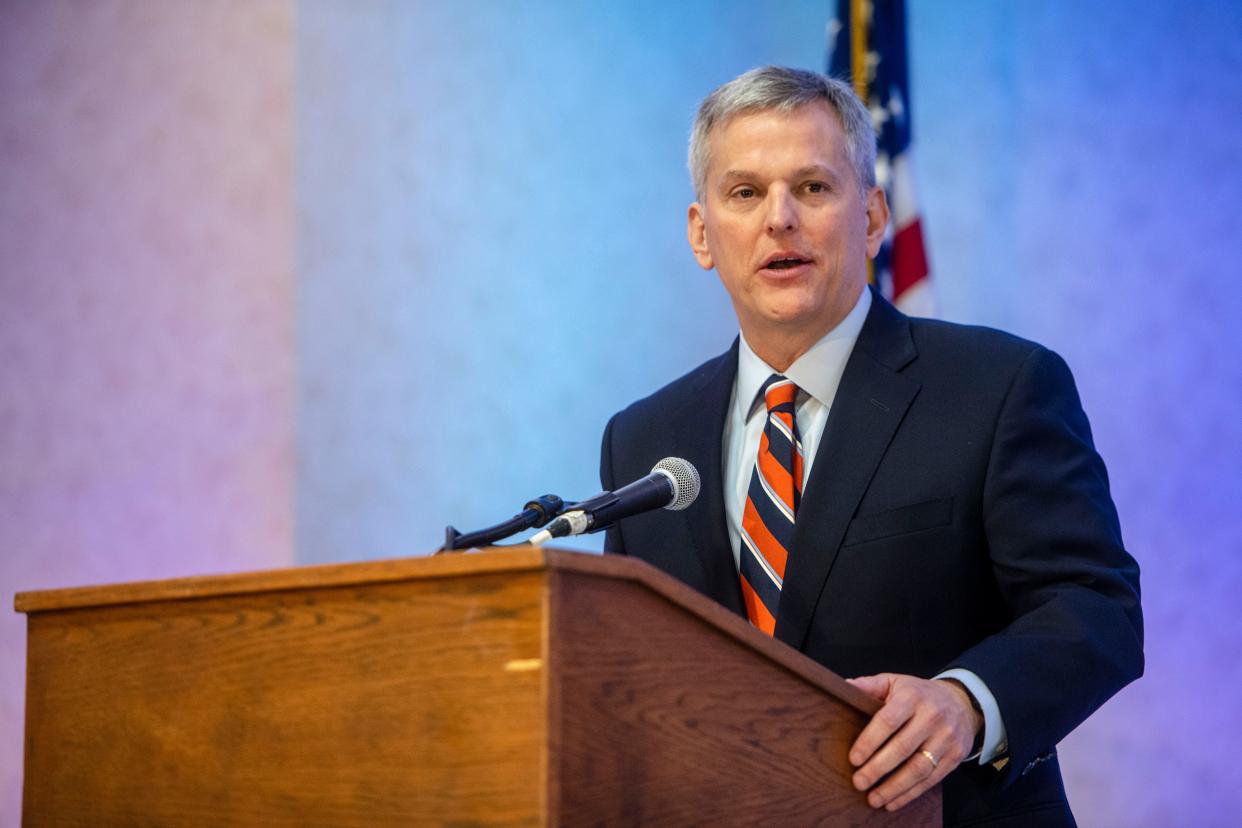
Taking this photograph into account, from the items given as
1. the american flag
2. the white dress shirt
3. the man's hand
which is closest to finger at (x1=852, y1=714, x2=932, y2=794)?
the man's hand

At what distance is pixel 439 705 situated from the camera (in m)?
1.21

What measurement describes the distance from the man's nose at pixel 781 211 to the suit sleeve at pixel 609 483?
61 centimetres

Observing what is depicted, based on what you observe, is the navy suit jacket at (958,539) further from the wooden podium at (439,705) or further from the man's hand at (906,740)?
the wooden podium at (439,705)

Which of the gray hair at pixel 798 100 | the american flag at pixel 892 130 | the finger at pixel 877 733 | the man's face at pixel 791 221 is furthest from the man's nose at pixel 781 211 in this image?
the american flag at pixel 892 130

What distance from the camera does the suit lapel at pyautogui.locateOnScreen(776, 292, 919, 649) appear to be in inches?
81.3

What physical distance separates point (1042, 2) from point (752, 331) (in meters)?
2.15

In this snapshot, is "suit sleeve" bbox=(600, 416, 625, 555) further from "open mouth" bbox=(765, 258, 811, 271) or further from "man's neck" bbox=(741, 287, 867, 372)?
"open mouth" bbox=(765, 258, 811, 271)

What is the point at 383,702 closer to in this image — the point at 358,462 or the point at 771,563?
the point at 771,563

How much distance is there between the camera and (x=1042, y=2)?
13.1 ft

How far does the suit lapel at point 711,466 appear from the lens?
2.21 meters

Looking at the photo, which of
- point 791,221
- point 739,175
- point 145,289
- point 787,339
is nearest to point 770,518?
point 787,339

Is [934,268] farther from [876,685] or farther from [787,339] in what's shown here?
[876,685]

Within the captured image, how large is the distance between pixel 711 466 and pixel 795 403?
18 cm

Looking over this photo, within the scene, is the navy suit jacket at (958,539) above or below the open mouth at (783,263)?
below
